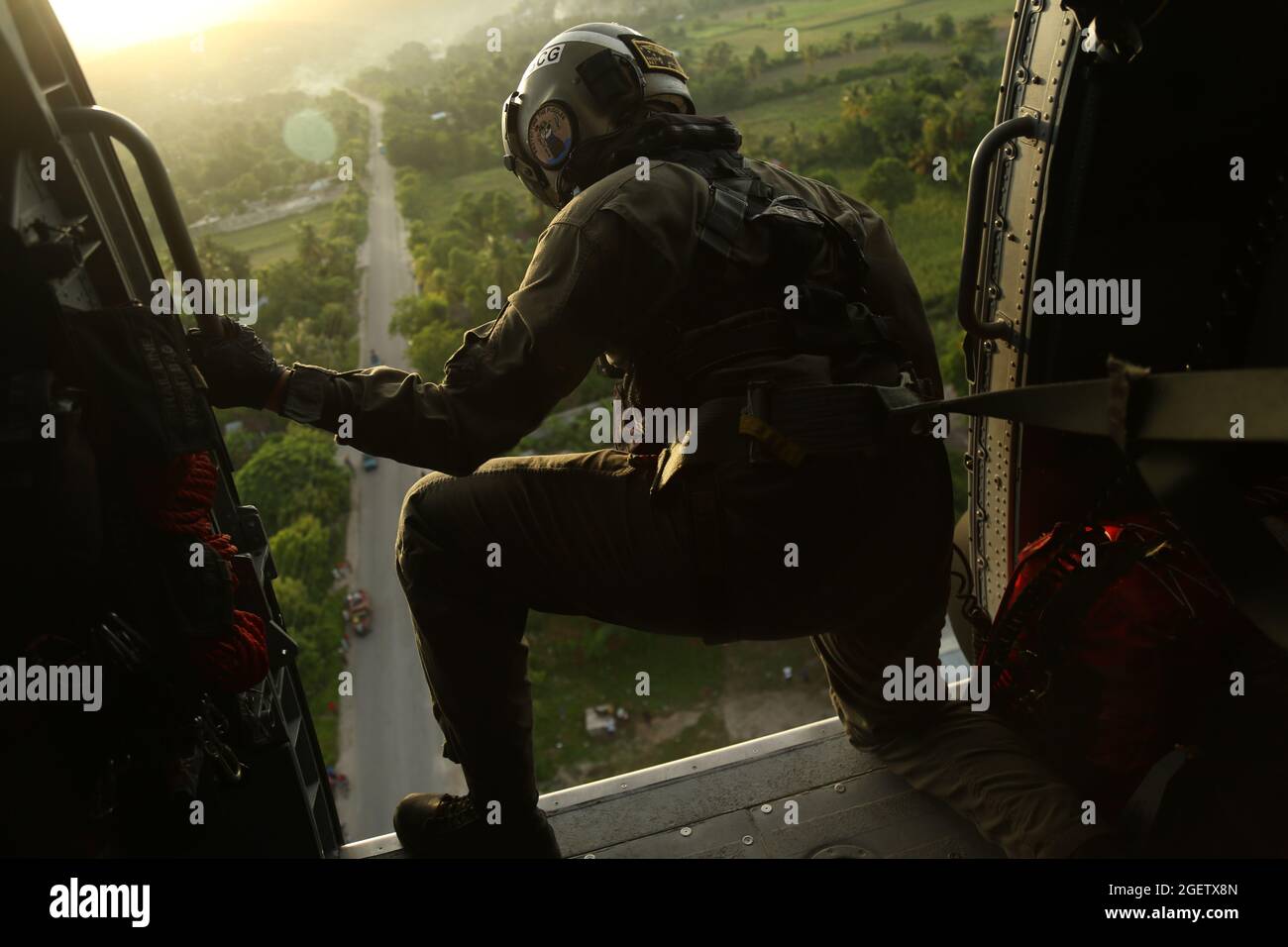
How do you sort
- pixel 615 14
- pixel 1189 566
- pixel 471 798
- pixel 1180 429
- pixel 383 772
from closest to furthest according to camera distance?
pixel 1180 429 < pixel 1189 566 < pixel 471 798 < pixel 383 772 < pixel 615 14

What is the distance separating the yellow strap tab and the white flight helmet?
881 millimetres

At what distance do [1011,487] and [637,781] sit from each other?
150cm

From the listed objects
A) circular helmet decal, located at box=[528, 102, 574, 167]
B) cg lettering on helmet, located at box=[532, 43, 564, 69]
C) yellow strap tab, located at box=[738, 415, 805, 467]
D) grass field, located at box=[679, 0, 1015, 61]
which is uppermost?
grass field, located at box=[679, 0, 1015, 61]

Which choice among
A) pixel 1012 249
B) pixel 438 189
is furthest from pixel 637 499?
pixel 438 189

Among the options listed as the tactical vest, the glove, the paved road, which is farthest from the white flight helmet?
the paved road

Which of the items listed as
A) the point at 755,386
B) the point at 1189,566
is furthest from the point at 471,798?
the point at 1189,566

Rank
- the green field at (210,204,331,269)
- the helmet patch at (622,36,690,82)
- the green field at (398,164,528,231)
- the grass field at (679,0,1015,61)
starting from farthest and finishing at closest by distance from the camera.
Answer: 1. the grass field at (679,0,1015,61)
2. the green field at (398,164,528,231)
3. the green field at (210,204,331,269)
4. the helmet patch at (622,36,690,82)

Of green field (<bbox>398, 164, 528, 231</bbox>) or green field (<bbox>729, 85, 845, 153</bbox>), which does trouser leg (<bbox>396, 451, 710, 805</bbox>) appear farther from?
green field (<bbox>398, 164, 528, 231</bbox>)

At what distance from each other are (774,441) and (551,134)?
104 cm

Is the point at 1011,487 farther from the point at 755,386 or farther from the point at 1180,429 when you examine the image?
the point at 1180,429

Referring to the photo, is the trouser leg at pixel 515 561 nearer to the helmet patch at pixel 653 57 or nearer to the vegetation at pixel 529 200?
the vegetation at pixel 529 200

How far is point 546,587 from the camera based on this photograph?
8.60 ft

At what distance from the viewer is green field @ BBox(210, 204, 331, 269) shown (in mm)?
39531

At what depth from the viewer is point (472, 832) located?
2.87 meters
